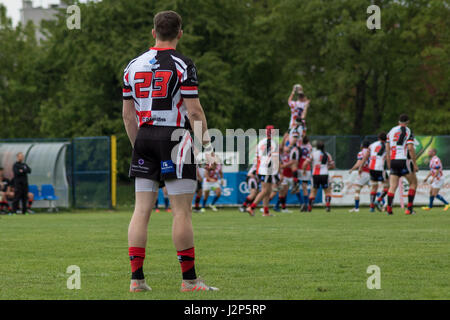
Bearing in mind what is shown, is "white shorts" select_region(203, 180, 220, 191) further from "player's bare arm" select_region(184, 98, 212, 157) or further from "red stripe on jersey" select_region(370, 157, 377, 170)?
"player's bare arm" select_region(184, 98, 212, 157)

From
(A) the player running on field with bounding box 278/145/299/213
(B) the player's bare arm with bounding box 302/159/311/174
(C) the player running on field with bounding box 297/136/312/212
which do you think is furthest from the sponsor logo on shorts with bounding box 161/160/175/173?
(B) the player's bare arm with bounding box 302/159/311/174

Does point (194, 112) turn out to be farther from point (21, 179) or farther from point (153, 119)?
point (21, 179)

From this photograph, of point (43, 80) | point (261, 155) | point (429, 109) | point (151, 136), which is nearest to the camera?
point (151, 136)

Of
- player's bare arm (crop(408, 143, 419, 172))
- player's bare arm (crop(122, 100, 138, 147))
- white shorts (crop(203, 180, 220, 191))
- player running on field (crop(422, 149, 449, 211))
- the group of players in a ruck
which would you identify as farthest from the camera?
white shorts (crop(203, 180, 220, 191))

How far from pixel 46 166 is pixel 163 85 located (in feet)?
85.6

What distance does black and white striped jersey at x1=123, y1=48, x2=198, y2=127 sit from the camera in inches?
261

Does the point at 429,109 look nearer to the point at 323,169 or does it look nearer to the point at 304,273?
the point at 323,169

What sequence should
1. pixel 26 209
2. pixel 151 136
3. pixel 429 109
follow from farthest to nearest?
pixel 429 109
pixel 26 209
pixel 151 136

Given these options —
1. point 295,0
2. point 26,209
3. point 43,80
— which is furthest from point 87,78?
point 26,209

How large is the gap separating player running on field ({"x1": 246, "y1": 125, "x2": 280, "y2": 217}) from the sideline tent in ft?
40.0

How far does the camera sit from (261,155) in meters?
22.2

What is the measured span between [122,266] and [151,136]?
2.72 metres

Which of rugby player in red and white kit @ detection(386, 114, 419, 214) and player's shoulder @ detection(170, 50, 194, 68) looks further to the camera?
rugby player in red and white kit @ detection(386, 114, 419, 214)

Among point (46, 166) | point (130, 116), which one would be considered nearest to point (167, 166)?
point (130, 116)
